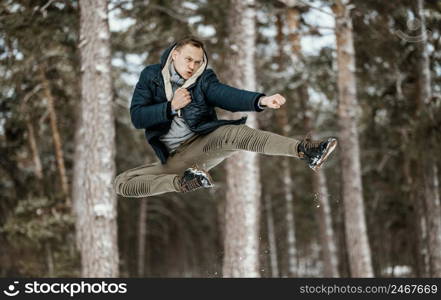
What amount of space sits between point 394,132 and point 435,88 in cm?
124

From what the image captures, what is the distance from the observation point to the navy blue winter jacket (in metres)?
4.26

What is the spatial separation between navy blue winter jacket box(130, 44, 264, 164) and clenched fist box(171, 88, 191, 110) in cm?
11

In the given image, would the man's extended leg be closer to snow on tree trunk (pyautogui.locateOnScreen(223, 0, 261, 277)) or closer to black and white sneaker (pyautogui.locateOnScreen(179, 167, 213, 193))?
black and white sneaker (pyautogui.locateOnScreen(179, 167, 213, 193))

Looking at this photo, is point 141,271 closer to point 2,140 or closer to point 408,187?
point 2,140

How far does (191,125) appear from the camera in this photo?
4457 mm

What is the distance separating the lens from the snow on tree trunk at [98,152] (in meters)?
7.96

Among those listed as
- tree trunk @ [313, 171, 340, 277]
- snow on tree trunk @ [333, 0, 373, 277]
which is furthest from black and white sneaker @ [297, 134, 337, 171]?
tree trunk @ [313, 171, 340, 277]

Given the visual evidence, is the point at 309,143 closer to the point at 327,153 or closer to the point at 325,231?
the point at 327,153

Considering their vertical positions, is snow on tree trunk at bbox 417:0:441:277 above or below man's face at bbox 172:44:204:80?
above

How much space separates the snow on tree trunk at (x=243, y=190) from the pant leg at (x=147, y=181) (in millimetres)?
4291

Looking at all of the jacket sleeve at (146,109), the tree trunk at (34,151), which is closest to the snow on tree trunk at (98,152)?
the jacket sleeve at (146,109)

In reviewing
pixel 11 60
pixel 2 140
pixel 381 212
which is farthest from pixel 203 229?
pixel 11 60

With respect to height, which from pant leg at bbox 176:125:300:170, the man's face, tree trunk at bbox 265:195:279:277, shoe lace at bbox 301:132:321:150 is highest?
tree trunk at bbox 265:195:279:277

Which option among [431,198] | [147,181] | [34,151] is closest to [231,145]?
[147,181]
